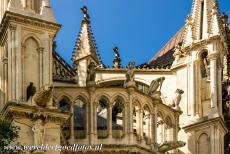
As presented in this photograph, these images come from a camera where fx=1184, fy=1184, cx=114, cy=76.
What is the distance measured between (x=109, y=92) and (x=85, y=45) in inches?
361

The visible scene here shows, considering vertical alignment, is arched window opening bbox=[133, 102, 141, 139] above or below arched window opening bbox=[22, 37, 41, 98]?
below

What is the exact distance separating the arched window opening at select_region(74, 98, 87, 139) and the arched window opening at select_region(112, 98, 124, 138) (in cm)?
111

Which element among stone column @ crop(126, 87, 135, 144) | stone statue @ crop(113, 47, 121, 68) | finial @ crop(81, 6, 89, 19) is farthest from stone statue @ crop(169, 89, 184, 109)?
finial @ crop(81, 6, 89, 19)

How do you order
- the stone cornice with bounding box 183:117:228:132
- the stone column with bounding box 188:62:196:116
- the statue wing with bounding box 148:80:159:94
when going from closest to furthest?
the statue wing with bounding box 148:80:159:94, the stone cornice with bounding box 183:117:228:132, the stone column with bounding box 188:62:196:116

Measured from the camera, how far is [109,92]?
42.0 meters

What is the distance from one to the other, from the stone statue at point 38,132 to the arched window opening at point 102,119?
580 cm

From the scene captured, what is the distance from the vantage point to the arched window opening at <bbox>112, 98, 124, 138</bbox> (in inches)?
1654

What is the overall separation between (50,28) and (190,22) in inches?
472

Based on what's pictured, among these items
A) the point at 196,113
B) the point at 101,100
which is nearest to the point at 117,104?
the point at 101,100

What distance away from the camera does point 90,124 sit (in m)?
41.5

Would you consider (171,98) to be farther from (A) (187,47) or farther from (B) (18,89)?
(B) (18,89)

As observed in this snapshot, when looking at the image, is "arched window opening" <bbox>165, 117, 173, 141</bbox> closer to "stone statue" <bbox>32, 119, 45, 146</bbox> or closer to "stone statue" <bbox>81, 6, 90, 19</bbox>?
"stone statue" <bbox>32, 119, 45, 146</bbox>

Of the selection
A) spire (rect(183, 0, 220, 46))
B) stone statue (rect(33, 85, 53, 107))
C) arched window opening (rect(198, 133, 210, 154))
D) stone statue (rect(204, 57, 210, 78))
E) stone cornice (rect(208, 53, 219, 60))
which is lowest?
arched window opening (rect(198, 133, 210, 154))

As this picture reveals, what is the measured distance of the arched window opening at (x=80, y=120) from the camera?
4162 centimetres
